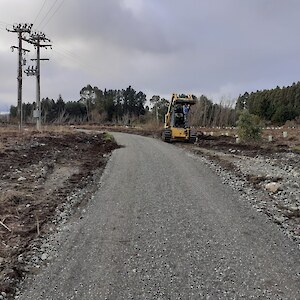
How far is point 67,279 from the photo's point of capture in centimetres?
484

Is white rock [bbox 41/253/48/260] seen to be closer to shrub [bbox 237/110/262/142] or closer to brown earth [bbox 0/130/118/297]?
brown earth [bbox 0/130/118/297]

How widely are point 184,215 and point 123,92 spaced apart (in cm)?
9965

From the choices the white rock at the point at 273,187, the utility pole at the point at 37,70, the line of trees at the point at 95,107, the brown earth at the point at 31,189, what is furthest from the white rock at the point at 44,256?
the line of trees at the point at 95,107

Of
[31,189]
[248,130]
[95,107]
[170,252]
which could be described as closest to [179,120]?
[248,130]

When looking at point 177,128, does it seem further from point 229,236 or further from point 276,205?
point 229,236

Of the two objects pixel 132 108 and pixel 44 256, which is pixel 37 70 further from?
pixel 132 108

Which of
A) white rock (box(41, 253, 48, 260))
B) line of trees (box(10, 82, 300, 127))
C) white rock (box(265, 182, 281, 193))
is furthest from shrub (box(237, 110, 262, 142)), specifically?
line of trees (box(10, 82, 300, 127))

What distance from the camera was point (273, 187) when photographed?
9.51 meters

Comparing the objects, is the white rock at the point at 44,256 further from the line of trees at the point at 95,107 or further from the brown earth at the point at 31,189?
the line of trees at the point at 95,107

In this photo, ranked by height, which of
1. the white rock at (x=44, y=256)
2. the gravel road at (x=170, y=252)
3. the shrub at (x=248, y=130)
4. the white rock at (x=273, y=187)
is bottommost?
the white rock at (x=44, y=256)

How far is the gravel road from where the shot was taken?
4.57m

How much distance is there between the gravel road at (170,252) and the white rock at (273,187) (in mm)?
968

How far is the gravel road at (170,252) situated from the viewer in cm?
457

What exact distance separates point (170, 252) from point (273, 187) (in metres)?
4.82
